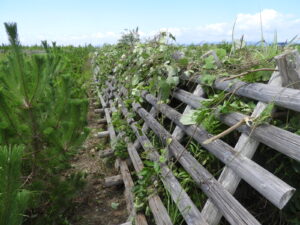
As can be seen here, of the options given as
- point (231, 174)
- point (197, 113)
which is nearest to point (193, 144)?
point (197, 113)

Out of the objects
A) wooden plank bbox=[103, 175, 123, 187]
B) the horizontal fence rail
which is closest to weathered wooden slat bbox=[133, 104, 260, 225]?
the horizontal fence rail

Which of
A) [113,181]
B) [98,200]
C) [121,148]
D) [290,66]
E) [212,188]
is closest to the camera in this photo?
[290,66]

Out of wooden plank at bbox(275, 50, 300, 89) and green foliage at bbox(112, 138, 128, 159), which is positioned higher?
wooden plank at bbox(275, 50, 300, 89)

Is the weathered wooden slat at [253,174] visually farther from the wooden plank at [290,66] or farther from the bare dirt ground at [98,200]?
the bare dirt ground at [98,200]

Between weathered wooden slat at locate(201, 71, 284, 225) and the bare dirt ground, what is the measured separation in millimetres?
1248

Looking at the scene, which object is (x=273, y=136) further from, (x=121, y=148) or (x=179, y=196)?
(x=121, y=148)

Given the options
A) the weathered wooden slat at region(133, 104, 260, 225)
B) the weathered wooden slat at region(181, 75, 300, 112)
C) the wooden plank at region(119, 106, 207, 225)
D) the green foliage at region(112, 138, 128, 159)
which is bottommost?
the green foliage at region(112, 138, 128, 159)

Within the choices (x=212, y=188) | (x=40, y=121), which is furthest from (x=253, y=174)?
(x=40, y=121)

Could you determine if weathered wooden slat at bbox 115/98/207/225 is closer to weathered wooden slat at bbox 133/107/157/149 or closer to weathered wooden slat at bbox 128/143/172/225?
weathered wooden slat at bbox 128/143/172/225

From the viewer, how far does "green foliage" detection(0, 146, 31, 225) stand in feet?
3.28

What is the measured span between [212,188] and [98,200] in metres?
1.68

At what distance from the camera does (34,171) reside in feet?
6.89

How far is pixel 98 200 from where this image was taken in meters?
2.70

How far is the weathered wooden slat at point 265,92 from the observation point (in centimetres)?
A: 115
